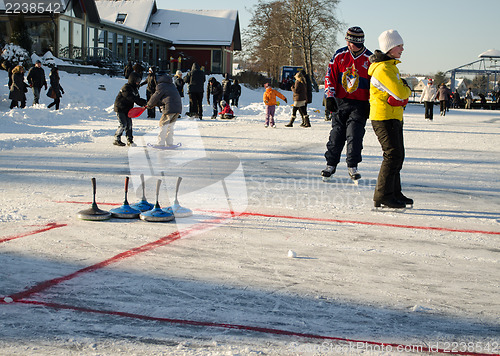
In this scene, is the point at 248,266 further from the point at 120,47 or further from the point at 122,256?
the point at 120,47

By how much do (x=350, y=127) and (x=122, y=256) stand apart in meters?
3.92

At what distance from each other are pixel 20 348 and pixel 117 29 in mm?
41147

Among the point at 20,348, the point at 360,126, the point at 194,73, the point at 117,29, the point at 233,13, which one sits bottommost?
the point at 20,348

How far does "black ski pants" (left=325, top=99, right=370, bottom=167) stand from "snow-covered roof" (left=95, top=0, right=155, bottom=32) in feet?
152

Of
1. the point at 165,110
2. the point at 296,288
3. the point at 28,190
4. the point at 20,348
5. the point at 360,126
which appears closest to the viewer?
the point at 20,348

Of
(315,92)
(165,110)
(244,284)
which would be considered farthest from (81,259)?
(315,92)

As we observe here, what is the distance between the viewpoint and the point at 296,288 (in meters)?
3.41

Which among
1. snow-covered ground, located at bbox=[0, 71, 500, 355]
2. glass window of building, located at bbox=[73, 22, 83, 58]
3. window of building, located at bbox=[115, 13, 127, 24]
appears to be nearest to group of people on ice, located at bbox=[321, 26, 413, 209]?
snow-covered ground, located at bbox=[0, 71, 500, 355]

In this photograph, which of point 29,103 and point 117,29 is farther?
point 117,29

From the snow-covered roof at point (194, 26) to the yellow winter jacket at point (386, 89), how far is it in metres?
48.2

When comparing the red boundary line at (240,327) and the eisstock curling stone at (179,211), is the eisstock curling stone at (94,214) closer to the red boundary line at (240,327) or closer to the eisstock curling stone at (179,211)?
the eisstock curling stone at (179,211)

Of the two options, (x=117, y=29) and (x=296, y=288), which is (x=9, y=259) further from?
(x=117, y=29)

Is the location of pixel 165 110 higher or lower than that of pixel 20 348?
higher

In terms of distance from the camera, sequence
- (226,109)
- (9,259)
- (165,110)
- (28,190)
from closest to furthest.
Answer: (9,259) → (28,190) → (165,110) → (226,109)
